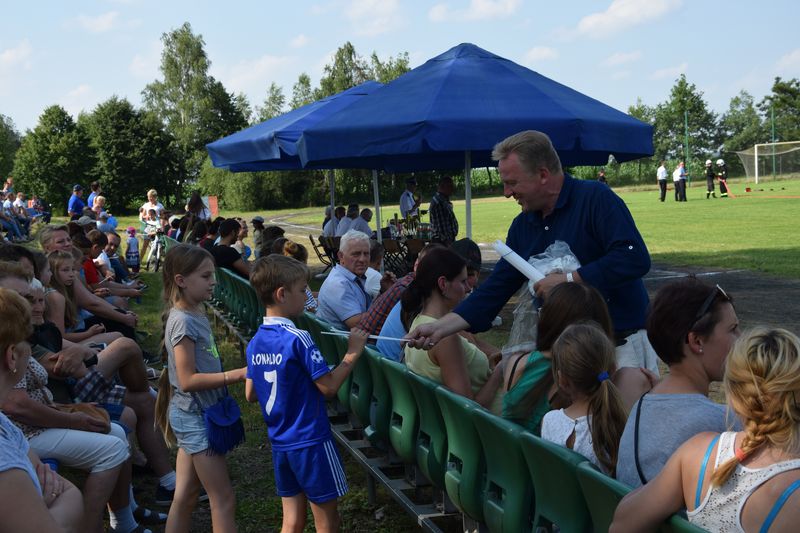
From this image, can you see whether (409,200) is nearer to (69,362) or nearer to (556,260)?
(69,362)

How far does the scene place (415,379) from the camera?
159 inches

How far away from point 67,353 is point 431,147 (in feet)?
13.7

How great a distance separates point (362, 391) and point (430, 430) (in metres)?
1.09

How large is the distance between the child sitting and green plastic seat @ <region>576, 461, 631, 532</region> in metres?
0.31

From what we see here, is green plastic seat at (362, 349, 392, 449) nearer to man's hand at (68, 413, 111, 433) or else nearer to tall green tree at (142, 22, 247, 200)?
man's hand at (68, 413, 111, 433)

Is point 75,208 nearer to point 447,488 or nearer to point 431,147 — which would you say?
point 431,147

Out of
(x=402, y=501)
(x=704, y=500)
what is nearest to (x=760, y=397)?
(x=704, y=500)

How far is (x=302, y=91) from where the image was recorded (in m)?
78.9

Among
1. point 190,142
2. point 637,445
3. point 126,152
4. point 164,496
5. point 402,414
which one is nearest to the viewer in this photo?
point 637,445

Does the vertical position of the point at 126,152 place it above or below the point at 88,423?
above

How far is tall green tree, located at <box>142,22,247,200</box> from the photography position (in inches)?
2874

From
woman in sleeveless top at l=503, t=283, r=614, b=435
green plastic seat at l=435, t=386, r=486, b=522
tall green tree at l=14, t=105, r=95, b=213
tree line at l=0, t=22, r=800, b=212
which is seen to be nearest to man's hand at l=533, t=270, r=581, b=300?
woman in sleeveless top at l=503, t=283, r=614, b=435

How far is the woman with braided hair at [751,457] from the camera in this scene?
198 centimetres

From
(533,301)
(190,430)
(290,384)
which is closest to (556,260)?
(533,301)
